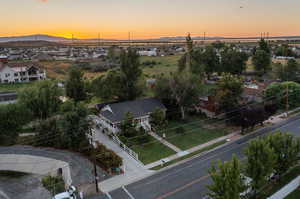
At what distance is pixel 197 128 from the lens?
31688 millimetres

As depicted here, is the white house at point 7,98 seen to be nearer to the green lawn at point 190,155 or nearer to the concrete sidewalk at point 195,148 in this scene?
the concrete sidewalk at point 195,148

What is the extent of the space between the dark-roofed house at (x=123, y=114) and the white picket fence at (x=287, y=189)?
55.9 ft

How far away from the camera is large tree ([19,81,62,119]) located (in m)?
30.8

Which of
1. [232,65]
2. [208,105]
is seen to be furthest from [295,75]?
[208,105]

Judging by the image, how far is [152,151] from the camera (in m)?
25.2

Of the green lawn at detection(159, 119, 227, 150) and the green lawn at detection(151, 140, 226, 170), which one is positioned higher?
the green lawn at detection(159, 119, 227, 150)

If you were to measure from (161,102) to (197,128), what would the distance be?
694cm

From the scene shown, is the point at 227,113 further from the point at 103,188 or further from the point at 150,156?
the point at 103,188

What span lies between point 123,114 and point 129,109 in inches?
53.9

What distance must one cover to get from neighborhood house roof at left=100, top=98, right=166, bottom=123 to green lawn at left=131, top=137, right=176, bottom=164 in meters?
4.72

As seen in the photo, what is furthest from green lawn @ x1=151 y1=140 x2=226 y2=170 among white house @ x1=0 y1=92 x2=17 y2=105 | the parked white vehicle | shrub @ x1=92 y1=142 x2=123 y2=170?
white house @ x1=0 y1=92 x2=17 y2=105

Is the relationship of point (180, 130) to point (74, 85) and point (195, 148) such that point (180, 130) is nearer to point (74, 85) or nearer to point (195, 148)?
point (195, 148)

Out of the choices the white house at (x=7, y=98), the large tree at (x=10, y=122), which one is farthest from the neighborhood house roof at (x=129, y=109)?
the white house at (x=7, y=98)

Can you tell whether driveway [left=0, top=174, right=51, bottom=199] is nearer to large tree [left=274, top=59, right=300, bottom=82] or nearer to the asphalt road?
the asphalt road
